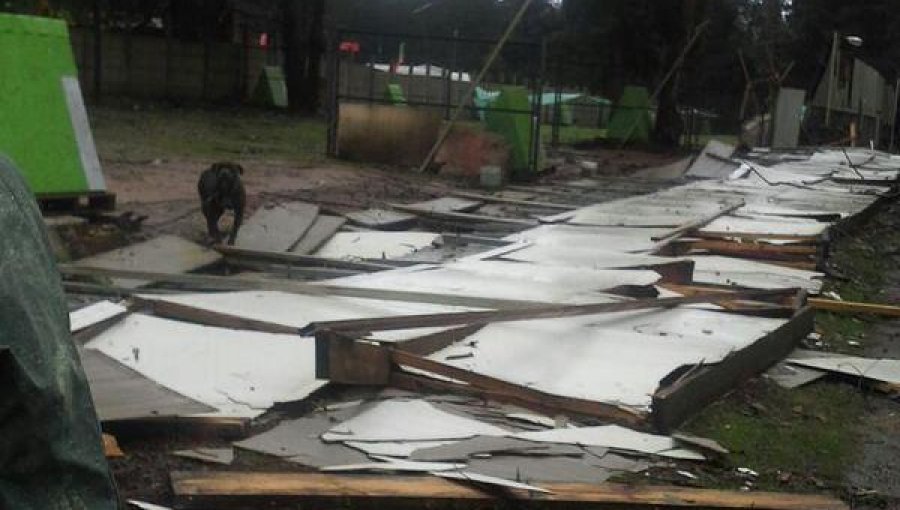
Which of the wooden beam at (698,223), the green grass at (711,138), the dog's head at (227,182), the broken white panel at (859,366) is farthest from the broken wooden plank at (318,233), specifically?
the green grass at (711,138)

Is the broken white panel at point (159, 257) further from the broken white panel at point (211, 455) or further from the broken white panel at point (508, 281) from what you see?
the broken white panel at point (211, 455)

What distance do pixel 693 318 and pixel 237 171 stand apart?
4.70 metres

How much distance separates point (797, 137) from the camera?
3403 centimetres

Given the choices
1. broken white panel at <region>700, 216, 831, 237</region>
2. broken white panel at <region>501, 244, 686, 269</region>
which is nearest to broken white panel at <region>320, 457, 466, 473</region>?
broken white panel at <region>501, 244, 686, 269</region>

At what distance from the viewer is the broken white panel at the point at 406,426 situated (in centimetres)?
497

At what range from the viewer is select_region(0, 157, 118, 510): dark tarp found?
2080 mm

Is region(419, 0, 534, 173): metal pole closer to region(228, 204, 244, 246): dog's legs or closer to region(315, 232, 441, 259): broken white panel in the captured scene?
region(315, 232, 441, 259): broken white panel

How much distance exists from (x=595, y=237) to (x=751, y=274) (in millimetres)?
2161

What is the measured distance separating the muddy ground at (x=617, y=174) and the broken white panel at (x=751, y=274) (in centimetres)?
47

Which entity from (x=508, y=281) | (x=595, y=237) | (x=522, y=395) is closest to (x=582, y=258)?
(x=508, y=281)

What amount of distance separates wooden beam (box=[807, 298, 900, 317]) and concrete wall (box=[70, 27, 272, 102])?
2417 cm

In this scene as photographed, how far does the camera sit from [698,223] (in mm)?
12891

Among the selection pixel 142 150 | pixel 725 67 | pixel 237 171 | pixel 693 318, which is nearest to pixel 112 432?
pixel 693 318

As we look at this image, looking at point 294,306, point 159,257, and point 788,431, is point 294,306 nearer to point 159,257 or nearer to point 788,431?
point 159,257
